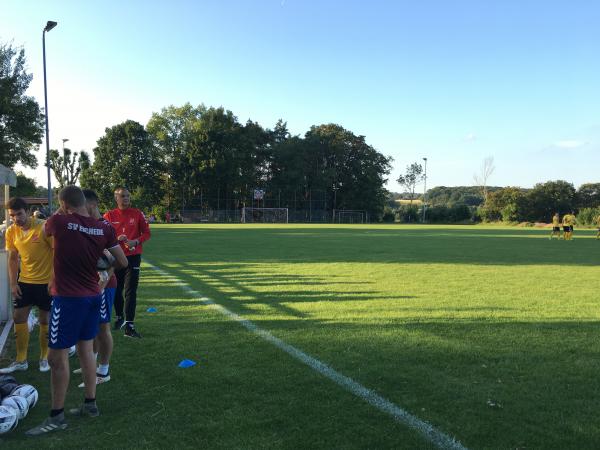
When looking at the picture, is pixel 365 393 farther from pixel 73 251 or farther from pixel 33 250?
pixel 33 250

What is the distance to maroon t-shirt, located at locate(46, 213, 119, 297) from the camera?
3.34 m

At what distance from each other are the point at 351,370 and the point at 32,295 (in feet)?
11.7

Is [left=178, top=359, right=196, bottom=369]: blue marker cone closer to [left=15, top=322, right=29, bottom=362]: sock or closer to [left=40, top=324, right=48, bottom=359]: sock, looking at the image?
[left=40, top=324, right=48, bottom=359]: sock

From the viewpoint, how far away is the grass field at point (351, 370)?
3.24 meters

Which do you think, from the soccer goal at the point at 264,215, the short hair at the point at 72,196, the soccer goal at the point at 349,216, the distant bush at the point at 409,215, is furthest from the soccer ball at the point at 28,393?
the distant bush at the point at 409,215

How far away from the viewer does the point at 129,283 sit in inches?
235

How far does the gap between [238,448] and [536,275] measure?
1090cm

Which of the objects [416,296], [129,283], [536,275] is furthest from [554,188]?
[129,283]

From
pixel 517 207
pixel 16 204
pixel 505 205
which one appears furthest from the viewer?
pixel 505 205

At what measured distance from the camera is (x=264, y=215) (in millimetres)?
70625

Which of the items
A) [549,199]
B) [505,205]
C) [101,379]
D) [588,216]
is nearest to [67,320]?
[101,379]

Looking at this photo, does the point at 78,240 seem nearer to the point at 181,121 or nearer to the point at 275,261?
the point at 275,261

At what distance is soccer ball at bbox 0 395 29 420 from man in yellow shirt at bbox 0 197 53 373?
1199 millimetres

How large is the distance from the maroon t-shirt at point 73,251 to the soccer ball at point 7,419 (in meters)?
0.98
